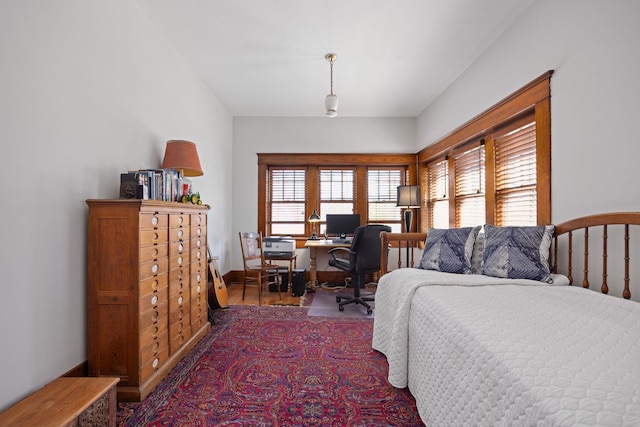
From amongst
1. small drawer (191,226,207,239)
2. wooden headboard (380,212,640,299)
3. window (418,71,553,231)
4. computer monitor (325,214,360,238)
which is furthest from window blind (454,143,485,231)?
small drawer (191,226,207,239)

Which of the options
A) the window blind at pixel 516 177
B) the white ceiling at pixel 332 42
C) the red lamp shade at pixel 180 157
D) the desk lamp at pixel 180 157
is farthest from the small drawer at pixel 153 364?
the window blind at pixel 516 177

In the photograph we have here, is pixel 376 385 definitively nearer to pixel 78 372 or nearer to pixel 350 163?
pixel 78 372

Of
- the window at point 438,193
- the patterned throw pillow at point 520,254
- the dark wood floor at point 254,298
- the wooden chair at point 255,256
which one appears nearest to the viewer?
the patterned throw pillow at point 520,254

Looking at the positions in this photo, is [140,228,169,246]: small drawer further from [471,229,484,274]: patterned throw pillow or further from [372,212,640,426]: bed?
[471,229,484,274]: patterned throw pillow

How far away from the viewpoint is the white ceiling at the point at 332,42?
2365 mm

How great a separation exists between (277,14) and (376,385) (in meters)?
2.95

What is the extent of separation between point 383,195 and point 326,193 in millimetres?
995

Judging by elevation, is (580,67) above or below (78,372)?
above

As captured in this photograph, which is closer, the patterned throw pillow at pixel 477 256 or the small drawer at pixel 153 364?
the small drawer at pixel 153 364

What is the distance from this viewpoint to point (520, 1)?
7.43 feet

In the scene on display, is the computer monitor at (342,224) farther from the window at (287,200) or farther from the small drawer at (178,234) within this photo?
the small drawer at (178,234)

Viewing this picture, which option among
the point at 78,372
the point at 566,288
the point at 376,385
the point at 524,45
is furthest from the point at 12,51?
the point at 524,45

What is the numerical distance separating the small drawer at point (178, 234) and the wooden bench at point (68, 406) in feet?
3.16

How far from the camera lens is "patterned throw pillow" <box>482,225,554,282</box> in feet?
6.31
